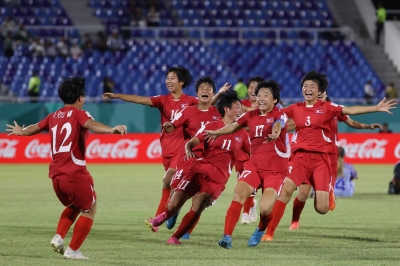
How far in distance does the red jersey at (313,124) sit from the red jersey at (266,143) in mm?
888

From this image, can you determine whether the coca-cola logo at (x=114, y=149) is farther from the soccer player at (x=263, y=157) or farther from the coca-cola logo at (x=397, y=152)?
the soccer player at (x=263, y=157)

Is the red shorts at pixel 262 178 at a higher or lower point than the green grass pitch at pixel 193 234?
higher

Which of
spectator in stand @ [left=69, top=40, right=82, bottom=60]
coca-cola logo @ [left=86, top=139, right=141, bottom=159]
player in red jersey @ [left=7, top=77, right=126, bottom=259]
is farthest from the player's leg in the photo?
spectator in stand @ [left=69, top=40, right=82, bottom=60]

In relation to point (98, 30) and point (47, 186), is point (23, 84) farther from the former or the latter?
point (47, 186)

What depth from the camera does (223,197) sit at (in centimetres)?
1781

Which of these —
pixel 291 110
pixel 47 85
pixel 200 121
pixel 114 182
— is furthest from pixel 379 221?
pixel 47 85

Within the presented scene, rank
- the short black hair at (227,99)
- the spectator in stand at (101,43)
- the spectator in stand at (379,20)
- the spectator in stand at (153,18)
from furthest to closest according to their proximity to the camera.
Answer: the spectator in stand at (379,20), the spectator in stand at (153,18), the spectator in stand at (101,43), the short black hair at (227,99)

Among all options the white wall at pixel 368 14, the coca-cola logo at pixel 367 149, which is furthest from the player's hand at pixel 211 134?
the white wall at pixel 368 14

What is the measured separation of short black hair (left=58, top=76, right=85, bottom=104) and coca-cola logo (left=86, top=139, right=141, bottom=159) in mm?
17568

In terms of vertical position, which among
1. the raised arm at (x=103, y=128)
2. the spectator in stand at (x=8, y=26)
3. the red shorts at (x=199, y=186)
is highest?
the spectator in stand at (x=8, y=26)

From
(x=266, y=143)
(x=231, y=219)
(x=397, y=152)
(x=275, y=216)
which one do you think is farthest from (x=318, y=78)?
(x=397, y=152)

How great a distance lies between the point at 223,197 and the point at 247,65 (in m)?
15.8

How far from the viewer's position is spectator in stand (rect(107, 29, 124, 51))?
31.9 m

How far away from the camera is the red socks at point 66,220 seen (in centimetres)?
907
